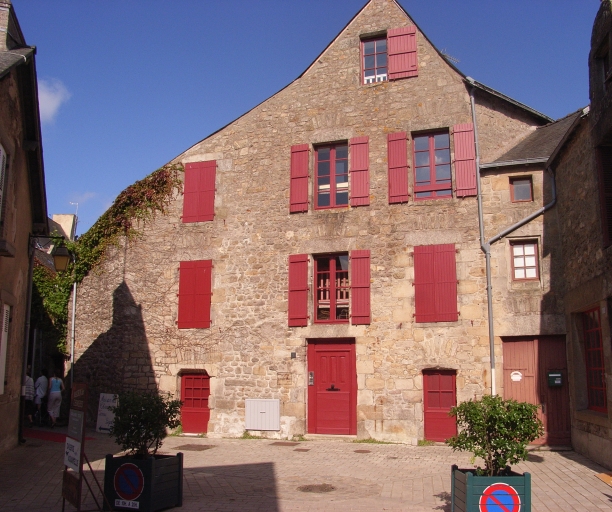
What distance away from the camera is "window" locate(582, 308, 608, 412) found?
9453 mm

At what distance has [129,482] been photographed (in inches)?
242

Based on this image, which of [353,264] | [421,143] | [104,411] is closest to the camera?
[353,264]

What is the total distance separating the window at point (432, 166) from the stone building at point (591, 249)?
6.80 feet

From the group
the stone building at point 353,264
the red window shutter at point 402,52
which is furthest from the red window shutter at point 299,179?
the red window shutter at point 402,52

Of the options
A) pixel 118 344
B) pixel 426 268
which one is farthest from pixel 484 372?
pixel 118 344

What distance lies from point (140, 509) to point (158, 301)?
767 centimetres

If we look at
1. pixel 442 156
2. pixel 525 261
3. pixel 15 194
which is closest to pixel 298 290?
pixel 442 156

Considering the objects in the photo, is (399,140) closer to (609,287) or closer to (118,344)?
(609,287)

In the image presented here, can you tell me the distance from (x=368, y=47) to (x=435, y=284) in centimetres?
561

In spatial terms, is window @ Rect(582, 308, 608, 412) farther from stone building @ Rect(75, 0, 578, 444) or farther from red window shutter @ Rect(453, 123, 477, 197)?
red window shutter @ Rect(453, 123, 477, 197)

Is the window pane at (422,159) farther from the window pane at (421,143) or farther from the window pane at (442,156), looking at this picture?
the window pane at (442,156)

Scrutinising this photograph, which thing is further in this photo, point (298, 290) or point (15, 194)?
point (298, 290)

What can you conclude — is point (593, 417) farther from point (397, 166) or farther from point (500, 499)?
point (397, 166)

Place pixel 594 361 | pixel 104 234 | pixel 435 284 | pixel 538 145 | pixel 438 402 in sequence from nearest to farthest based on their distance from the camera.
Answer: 1. pixel 594 361
2. pixel 438 402
3. pixel 435 284
4. pixel 538 145
5. pixel 104 234
